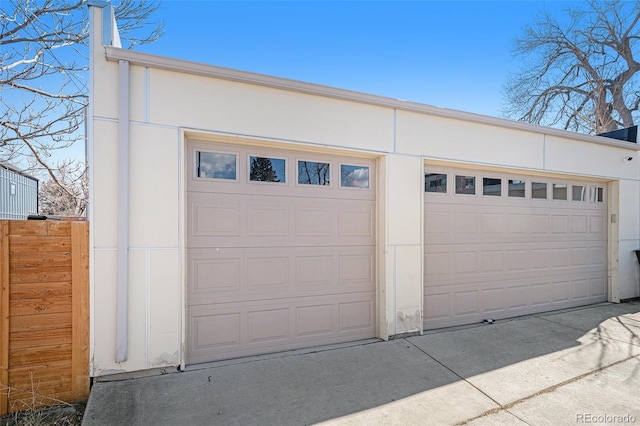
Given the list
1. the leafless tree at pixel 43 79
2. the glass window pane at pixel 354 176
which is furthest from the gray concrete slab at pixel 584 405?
the leafless tree at pixel 43 79

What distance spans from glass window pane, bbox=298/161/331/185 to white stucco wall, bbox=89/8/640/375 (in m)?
0.27

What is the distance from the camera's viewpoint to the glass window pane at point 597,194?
19.9 feet

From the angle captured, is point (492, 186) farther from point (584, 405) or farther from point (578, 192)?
point (584, 405)

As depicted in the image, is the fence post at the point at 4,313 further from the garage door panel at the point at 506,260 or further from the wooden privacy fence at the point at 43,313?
the garage door panel at the point at 506,260

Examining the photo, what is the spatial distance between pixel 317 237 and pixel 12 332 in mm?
2954

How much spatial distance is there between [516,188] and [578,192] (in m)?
1.65

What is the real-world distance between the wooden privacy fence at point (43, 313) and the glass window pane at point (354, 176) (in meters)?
2.78

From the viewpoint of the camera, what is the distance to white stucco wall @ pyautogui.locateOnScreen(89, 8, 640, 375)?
2992mm

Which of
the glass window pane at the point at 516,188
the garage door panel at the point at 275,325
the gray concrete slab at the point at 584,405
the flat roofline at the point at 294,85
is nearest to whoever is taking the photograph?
the gray concrete slab at the point at 584,405

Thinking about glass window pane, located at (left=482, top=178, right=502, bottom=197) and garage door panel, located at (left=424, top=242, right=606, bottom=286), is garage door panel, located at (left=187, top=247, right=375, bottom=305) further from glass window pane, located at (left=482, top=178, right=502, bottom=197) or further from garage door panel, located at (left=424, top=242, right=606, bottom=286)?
glass window pane, located at (left=482, top=178, right=502, bottom=197)

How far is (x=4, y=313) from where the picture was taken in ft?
8.88

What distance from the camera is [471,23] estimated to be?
691 centimetres

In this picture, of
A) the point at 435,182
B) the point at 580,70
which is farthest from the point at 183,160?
the point at 580,70

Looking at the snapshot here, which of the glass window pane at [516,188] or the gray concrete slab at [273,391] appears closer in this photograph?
the gray concrete slab at [273,391]
